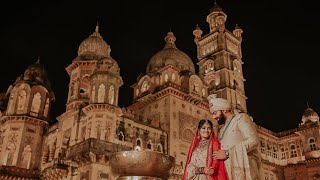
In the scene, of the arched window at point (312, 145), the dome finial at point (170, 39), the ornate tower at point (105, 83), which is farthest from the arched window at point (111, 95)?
the arched window at point (312, 145)

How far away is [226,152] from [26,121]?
28.6 m

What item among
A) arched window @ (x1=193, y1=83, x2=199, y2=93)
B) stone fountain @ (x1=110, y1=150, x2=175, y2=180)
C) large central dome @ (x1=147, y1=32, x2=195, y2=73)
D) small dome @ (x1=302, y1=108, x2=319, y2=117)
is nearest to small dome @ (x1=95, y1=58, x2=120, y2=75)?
large central dome @ (x1=147, y1=32, x2=195, y2=73)

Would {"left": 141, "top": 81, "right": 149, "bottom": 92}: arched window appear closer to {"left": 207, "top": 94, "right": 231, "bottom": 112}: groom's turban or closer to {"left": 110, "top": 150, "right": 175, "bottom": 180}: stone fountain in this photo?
{"left": 110, "top": 150, "right": 175, "bottom": 180}: stone fountain

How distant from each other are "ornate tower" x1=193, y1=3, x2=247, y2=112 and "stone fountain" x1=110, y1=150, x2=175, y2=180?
33647mm

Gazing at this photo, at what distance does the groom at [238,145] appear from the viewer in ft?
15.5

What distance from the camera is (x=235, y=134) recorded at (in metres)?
4.95

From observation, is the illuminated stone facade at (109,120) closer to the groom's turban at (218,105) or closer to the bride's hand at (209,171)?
the groom's turban at (218,105)

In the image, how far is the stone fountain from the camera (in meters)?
6.53

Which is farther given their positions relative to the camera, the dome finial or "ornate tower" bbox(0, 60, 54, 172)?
the dome finial

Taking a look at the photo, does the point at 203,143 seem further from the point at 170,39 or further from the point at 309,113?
the point at 309,113

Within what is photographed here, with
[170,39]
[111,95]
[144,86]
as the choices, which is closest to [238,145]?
[111,95]

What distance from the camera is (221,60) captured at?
1677 inches

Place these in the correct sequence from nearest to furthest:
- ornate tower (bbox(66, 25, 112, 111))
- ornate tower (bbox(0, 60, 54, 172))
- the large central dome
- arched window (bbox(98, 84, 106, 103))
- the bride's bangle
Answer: the bride's bangle, arched window (bbox(98, 84, 106, 103)), ornate tower (bbox(0, 60, 54, 172)), ornate tower (bbox(66, 25, 112, 111)), the large central dome

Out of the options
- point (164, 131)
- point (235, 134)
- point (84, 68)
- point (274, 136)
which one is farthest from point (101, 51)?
point (235, 134)
